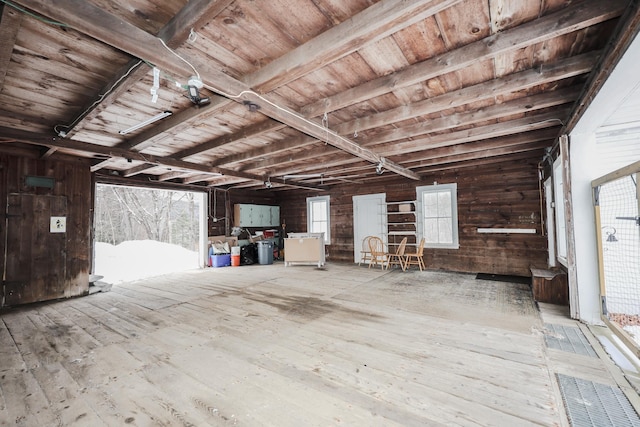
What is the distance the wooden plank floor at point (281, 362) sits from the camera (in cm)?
168

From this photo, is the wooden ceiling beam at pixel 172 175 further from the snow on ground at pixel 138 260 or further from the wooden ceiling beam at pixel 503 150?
the wooden ceiling beam at pixel 503 150

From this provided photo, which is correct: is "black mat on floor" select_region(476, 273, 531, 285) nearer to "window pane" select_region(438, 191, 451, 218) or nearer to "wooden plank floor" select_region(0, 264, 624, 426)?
"wooden plank floor" select_region(0, 264, 624, 426)

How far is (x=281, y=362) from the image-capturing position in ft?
7.57

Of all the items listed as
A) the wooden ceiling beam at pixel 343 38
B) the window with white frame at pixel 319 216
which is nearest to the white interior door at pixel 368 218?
the window with white frame at pixel 319 216

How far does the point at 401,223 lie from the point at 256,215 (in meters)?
4.85

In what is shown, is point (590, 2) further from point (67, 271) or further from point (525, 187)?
point (67, 271)

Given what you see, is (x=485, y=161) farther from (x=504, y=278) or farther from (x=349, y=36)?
(x=349, y=36)

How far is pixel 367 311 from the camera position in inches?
143

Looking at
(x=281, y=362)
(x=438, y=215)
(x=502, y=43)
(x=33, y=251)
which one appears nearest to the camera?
(x=502, y=43)

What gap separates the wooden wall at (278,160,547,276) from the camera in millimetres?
5805

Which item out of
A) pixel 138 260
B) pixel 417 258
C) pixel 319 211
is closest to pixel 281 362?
pixel 417 258

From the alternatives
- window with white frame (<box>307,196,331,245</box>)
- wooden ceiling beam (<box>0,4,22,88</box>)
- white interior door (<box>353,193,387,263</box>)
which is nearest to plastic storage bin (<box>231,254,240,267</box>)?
window with white frame (<box>307,196,331,245</box>)

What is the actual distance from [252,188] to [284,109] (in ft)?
21.8

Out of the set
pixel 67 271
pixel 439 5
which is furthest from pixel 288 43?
pixel 67 271
